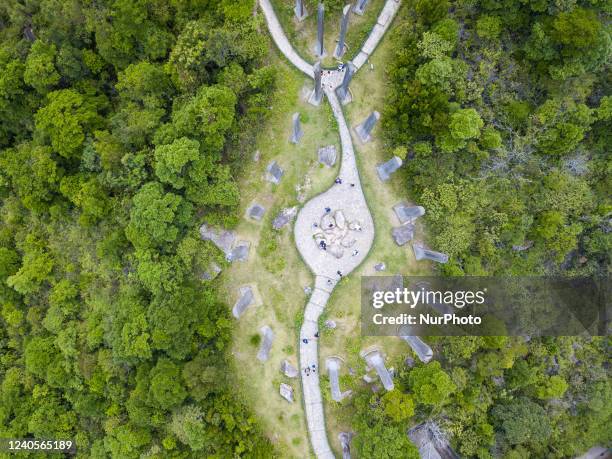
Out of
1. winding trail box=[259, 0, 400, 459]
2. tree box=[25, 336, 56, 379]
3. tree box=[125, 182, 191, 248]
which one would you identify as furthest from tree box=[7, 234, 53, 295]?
winding trail box=[259, 0, 400, 459]

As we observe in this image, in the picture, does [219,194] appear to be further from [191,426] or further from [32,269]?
[32,269]

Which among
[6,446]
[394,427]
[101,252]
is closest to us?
[394,427]

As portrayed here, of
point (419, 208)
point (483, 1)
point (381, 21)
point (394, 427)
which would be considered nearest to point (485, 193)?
point (419, 208)

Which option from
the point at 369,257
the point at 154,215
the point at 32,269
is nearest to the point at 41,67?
the point at 154,215

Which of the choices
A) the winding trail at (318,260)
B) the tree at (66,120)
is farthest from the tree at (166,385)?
the tree at (66,120)

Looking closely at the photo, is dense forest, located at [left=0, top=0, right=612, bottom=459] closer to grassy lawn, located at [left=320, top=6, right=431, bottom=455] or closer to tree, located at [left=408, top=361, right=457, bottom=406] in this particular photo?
tree, located at [left=408, top=361, right=457, bottom=406]

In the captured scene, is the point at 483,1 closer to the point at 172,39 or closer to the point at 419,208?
the point at 419,208
